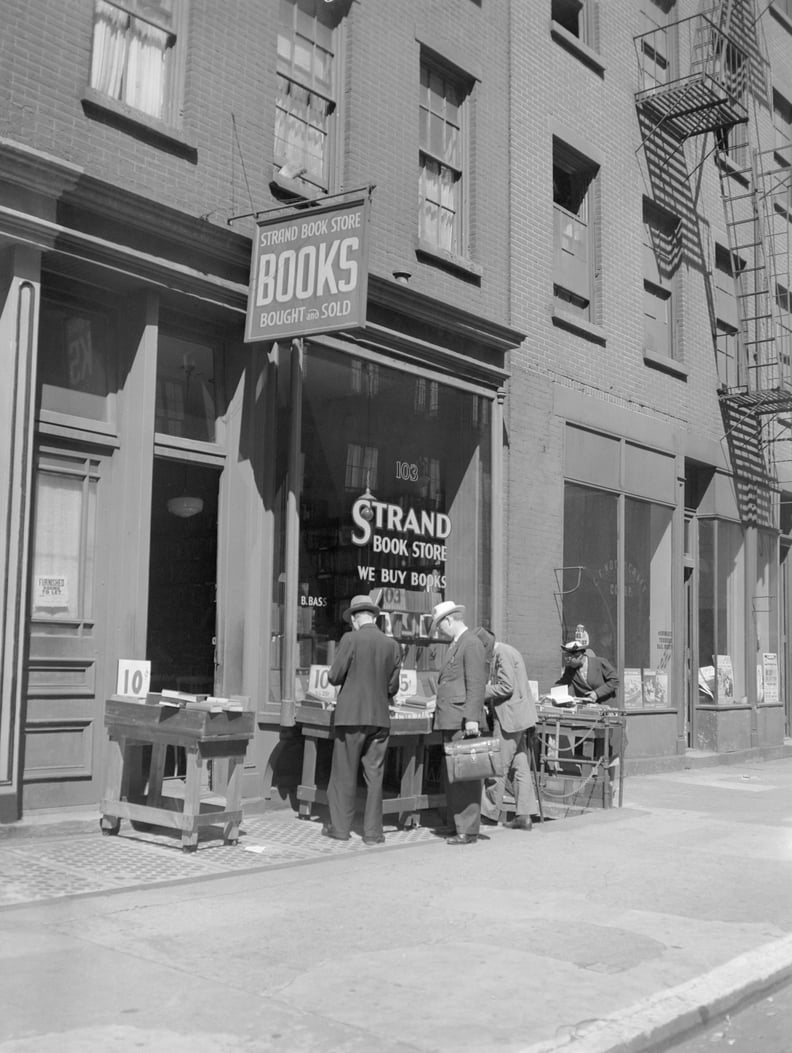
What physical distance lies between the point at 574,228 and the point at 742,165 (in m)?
5.98

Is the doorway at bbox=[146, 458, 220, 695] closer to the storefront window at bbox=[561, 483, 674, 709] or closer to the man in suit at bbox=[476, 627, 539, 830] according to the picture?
the man in suit at bbox=[476, 627, 539, 830]

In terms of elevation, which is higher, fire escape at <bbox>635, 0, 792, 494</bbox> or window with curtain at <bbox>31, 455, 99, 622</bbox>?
fire escape at <bbox>635, 0, 792, 494</bbox>

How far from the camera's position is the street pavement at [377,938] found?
476 centimetres

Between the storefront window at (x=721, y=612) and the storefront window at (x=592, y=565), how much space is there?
3.09 meters

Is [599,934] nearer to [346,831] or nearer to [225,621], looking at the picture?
[346,831]

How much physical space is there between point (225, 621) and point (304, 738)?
1.22m

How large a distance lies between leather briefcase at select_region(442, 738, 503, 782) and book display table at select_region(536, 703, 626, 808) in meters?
2.10

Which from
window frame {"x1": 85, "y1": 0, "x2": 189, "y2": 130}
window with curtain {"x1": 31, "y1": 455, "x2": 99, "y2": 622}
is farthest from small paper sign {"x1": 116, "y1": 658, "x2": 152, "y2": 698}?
window frame {"x1": 85, "y1": 0, "x2": 189, "y2": 130}

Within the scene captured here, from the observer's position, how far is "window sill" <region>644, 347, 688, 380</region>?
15.7m

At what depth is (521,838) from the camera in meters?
9.62

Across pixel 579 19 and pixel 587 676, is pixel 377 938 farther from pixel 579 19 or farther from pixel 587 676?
pixel 579 19

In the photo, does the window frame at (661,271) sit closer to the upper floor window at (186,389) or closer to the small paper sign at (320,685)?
the upper floor window at (186,389)

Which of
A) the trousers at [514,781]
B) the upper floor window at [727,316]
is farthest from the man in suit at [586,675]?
the upper floor window at [727,316]

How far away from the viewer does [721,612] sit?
57.9ft
